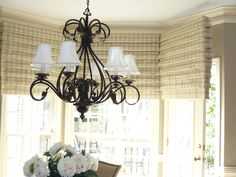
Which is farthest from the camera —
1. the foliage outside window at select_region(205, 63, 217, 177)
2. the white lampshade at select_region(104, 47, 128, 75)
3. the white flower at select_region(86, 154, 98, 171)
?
the foliage outside window at select_region(205, 63, 217, 177)

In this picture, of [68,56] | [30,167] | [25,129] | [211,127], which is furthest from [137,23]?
[30,167]

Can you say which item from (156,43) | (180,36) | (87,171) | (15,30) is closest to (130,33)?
(156,43)

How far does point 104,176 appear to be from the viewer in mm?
3527

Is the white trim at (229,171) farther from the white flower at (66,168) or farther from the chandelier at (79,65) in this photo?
the white flower at (66,168)

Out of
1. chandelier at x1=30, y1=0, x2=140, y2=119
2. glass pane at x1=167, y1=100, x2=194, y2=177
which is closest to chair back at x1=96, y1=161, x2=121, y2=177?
chandelier at x1=30, y1=0, x2=140, y2=119

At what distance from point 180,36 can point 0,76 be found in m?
2.13

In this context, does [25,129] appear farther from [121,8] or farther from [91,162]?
[91,162]

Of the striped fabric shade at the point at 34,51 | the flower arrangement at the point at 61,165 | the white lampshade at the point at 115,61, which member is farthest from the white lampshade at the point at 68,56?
the striped fabric shade at the point at 34,51

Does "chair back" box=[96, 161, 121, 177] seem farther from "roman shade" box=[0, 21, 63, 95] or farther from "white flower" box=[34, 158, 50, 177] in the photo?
"white flower" box=[34, 158, 50, 177]

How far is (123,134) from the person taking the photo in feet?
15.9

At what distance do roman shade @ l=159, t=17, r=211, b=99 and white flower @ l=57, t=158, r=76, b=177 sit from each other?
2.12 m

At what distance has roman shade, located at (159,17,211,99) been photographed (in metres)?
3.81

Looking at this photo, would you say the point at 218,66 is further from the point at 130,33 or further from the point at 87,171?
the point at 87,171

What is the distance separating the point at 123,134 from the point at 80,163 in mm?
2810
